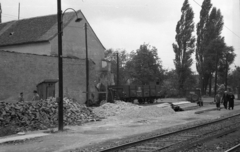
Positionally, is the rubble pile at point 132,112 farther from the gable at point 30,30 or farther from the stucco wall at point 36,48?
the gable at point 30,30

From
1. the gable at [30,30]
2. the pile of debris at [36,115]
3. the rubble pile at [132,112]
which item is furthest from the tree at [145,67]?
the pile of debris at [36,115]

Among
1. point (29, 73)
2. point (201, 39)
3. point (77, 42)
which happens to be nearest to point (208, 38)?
point (201, 39)

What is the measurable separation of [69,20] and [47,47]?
212 inches

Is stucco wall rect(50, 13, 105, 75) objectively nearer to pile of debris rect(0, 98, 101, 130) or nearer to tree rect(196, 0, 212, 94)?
pile of debris rect(0, 98, 101, 130)

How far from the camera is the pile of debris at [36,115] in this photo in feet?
52.8

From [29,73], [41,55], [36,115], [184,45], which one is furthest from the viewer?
[184,45]

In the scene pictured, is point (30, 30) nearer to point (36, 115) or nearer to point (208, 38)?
point (36, 115)

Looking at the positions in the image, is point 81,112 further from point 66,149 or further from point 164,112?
point 66,149

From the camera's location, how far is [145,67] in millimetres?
69938

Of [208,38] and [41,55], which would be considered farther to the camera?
[208,38]

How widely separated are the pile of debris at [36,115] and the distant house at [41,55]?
8112mm

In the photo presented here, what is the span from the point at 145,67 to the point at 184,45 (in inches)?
478

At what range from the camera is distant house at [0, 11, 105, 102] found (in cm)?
2670

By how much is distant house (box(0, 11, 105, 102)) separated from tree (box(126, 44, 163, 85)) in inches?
966
